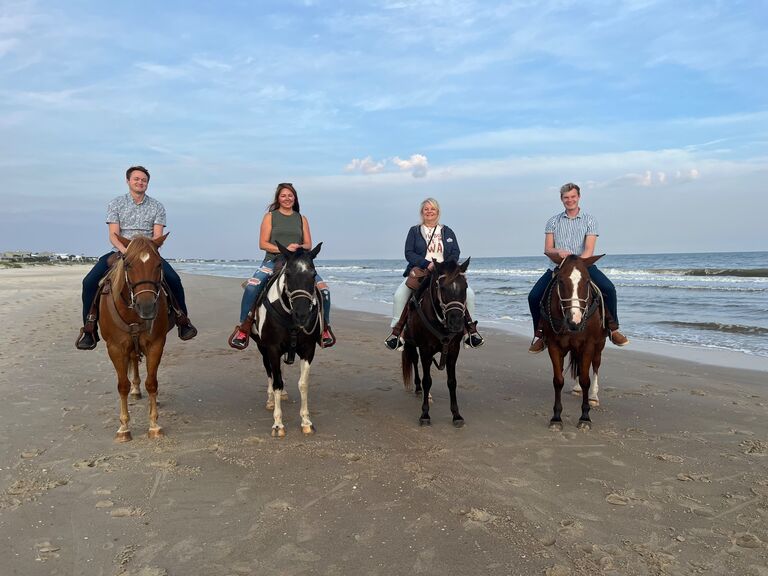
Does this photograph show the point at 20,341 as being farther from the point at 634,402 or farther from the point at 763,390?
the point at 763,390

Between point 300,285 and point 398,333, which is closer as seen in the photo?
point 300,285

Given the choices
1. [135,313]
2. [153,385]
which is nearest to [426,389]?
[153,385]

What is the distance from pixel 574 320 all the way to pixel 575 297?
26 centimetres

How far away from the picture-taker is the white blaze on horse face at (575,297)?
5.46 m

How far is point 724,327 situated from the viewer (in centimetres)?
1330

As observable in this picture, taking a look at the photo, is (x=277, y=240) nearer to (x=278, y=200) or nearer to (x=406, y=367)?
(x=278, y=200)

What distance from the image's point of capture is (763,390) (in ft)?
23.9

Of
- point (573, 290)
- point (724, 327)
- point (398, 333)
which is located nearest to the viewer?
point (573, 290)

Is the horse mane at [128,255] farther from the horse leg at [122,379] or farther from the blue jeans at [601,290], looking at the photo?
the blue jeans at [601,290]

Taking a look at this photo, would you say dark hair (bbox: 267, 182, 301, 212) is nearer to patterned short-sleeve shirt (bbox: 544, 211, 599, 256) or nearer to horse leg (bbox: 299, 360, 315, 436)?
horse leg (bbox: 299, 360, 315, 436)

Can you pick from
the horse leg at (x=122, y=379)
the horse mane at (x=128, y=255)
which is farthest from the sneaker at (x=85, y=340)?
the horse mane at (x=128, y=255)

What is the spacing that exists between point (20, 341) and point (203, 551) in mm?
9692

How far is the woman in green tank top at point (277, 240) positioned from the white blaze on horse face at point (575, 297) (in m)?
2.71

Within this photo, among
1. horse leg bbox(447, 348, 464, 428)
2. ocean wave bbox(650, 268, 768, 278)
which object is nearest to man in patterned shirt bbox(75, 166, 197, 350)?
horse leg bbox(447, 348, 464, 428)
